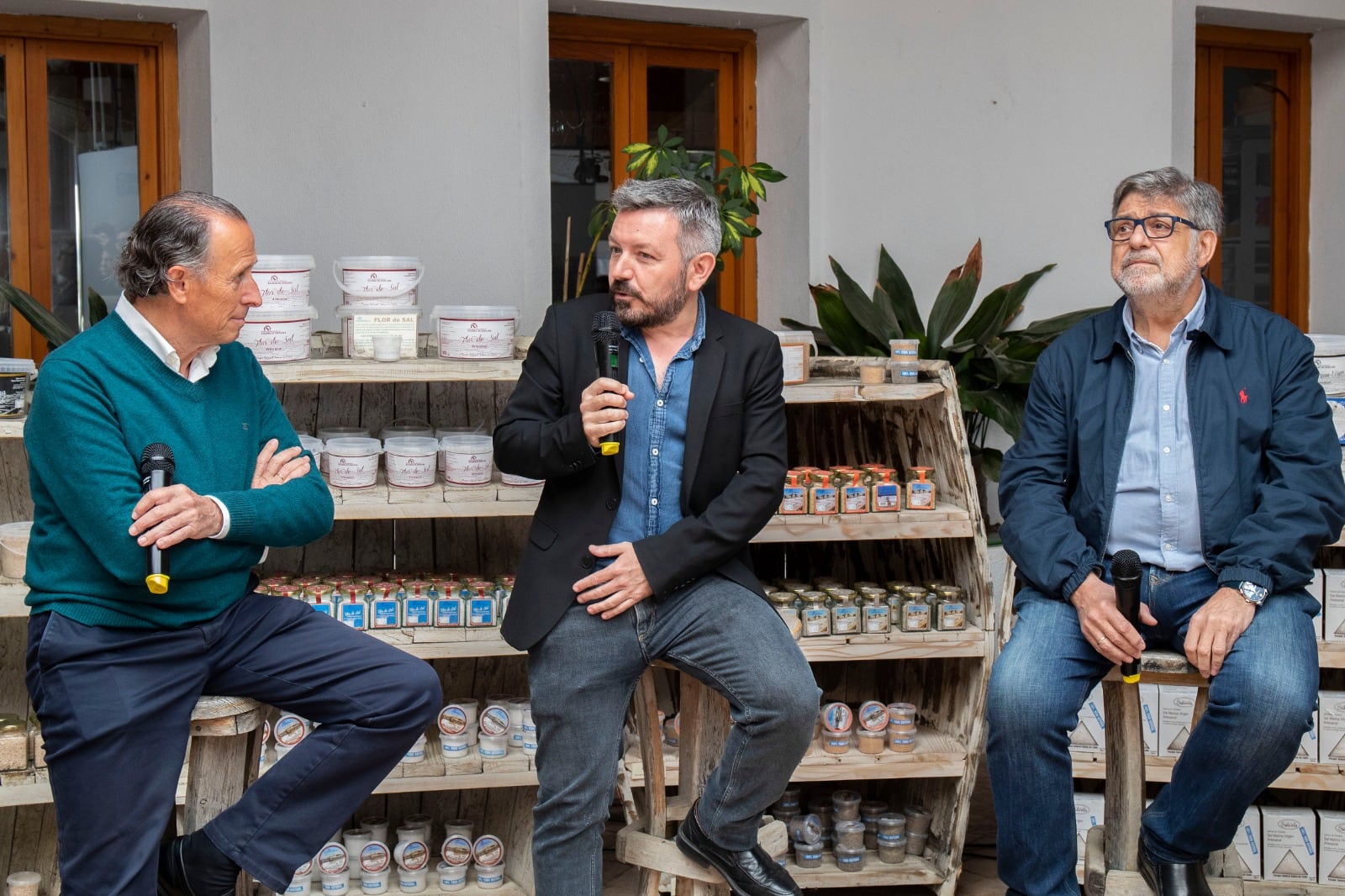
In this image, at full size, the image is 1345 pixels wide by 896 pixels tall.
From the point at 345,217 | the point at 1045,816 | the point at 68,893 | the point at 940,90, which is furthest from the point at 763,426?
the point at 940,90

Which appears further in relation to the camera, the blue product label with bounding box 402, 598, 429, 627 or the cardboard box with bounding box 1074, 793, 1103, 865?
the cardboard box with bounding box 1074, 793, 1103, 865

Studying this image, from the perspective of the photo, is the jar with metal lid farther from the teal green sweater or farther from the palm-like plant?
the teal green sweater

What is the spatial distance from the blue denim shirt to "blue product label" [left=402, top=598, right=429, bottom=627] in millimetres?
645

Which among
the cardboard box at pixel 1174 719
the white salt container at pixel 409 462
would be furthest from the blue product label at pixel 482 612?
the cardboard box at pixel 1174 719

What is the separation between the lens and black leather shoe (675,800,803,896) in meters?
2.55

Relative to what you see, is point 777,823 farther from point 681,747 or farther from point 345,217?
point 345,217

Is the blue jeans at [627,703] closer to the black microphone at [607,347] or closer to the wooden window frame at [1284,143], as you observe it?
the black microphone at [607,347]

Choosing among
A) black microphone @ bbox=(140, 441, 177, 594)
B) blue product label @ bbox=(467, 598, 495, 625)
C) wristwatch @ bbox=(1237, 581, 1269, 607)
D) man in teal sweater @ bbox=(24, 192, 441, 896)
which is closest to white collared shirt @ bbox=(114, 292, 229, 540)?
man in teal sweater @ bbox=(24, 192, 441, 896)

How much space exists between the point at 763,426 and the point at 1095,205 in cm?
229

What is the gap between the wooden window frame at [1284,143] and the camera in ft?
16.3

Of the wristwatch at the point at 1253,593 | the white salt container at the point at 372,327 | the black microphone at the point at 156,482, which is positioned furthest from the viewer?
the white salt container at the point at 372,327

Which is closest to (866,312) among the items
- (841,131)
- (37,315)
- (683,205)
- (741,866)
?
(841,131)

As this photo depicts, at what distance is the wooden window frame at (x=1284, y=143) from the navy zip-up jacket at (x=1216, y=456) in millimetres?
2413

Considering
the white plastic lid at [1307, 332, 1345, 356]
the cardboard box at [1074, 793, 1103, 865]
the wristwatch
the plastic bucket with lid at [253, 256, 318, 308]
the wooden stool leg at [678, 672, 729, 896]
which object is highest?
the plastic bucket with lid at [253, 256, 318, 308]
